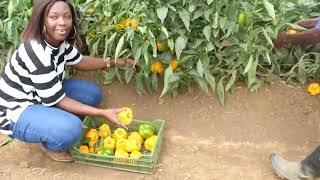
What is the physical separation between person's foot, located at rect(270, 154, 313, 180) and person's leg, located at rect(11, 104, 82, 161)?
1.28 m

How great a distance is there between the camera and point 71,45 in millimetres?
3141

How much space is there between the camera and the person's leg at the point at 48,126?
289 cm

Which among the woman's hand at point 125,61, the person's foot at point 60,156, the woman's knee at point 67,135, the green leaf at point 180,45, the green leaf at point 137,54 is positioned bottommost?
the person's foot at point 60,156

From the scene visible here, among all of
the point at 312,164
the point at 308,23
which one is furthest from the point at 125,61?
the point at 312,164

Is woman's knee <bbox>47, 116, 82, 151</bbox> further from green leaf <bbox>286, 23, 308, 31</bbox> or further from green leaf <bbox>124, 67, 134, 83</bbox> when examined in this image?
Answer: green leaf <bbox>286, 23, 308, 31</bbox>

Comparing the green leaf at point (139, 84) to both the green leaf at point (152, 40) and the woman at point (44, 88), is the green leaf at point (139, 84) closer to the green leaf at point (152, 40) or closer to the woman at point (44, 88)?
the green leaf at point (152, 40)

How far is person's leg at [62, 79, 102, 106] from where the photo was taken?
3.40 m

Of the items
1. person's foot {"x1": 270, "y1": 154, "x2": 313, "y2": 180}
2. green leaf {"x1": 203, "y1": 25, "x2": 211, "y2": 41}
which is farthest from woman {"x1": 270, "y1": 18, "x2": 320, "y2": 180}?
green leaf {"x1": 203, "y1": 25, "x2": 211, "y2": 41}

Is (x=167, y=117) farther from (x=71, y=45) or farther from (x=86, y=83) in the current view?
(x=71, y=45)

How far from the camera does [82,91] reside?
3.41m

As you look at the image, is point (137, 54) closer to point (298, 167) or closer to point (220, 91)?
point (220, 91)

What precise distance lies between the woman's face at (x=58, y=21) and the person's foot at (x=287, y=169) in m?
1.56

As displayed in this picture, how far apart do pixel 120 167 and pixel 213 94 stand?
954 millimetres

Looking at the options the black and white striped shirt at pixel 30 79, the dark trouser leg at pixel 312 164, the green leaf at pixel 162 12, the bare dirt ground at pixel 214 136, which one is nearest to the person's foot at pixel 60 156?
the bare dirt ground at pixel 214 136
